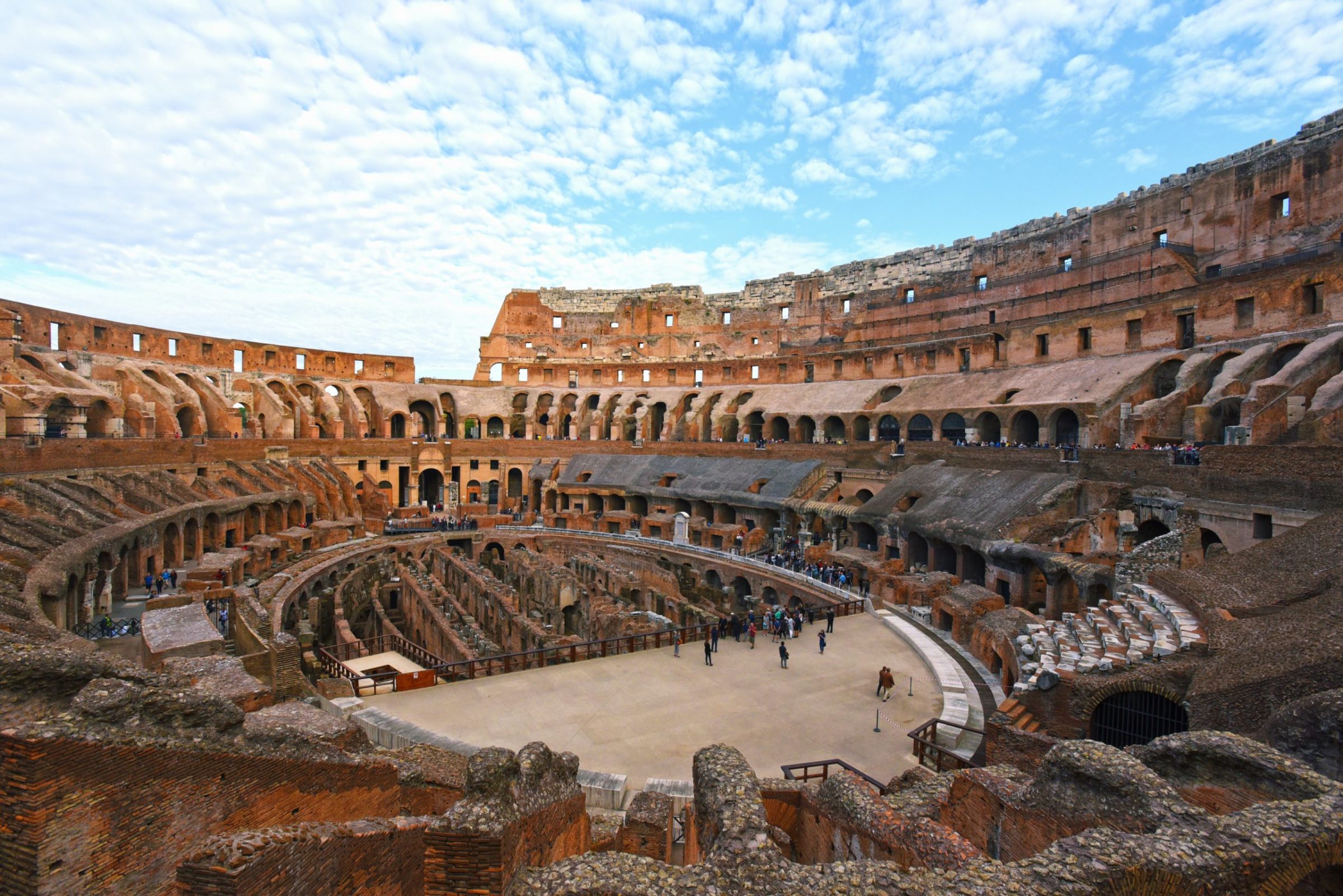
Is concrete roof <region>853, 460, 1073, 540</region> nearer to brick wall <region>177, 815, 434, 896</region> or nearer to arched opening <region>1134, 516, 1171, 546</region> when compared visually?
arched opening <region>1134, 516, 1171, 546</region>

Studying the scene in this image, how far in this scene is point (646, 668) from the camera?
15.0 metres

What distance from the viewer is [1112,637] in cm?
1197

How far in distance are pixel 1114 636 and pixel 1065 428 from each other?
1893cm

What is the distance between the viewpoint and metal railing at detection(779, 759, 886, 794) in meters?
9.40

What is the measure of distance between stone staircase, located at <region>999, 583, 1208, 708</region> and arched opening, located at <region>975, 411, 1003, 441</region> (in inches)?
667

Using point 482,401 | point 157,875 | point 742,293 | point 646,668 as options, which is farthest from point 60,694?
point 742,293

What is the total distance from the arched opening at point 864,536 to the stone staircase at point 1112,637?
38.8ft

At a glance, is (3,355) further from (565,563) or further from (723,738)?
(723,738)

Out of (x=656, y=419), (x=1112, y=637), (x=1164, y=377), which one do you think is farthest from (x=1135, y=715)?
(x=656, y=419)

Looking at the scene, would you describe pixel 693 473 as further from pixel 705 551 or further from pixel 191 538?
pixel 191 538

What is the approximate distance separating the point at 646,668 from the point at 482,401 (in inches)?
1438

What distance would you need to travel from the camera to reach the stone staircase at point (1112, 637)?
10461 millimetres

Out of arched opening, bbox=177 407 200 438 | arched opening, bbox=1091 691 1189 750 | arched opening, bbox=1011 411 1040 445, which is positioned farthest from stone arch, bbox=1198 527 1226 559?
arched opening, bbox=177 407 200 438

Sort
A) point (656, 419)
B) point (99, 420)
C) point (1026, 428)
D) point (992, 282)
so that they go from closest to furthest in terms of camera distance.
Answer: point (99, 420) < point (1026, 428) < point (992, 282) < point (656, 419)
